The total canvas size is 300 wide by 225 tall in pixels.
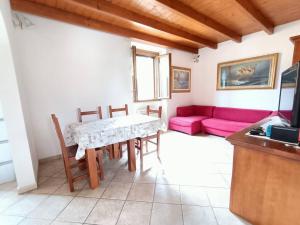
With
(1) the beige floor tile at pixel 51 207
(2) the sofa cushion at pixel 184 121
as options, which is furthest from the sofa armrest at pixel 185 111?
(1) the beige floor tile at pixel 51 207

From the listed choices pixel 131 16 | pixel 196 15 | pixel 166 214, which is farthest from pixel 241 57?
pixel 166 214

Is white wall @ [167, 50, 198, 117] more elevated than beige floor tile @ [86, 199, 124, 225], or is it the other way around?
white wall @ [167, 50, 198, 117]

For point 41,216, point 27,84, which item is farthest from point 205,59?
point 41,216

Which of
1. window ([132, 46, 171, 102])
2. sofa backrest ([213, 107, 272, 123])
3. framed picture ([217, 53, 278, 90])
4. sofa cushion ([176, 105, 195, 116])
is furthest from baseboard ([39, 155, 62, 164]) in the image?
framed picture ([217, 53, 278, 90])

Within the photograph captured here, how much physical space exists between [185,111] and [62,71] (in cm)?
346

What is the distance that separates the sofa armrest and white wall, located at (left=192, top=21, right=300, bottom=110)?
436mm

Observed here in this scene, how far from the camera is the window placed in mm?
3980

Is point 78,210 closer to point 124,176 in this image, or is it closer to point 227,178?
point 124,176

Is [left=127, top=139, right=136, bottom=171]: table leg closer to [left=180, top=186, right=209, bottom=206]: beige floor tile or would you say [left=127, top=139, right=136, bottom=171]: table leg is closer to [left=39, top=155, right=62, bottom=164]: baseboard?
[left=180, top=186, right=209, bottom=206]: beige floor tile

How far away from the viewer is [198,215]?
4.75 feet

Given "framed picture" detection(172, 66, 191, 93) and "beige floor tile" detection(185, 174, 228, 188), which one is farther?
"framed picture" detection(172, 66, 191, 93)

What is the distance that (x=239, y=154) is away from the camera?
4.41 ft

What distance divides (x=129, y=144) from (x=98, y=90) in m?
1.49

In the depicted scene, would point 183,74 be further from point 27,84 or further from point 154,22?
point 27,84
